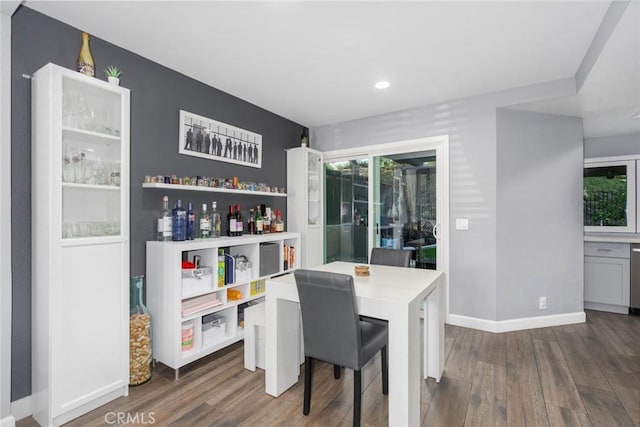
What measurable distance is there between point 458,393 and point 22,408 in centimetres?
277

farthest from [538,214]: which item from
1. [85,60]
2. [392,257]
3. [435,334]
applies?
[85,60]

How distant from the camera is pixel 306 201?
13.3ft

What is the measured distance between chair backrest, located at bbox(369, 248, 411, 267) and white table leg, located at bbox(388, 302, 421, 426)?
3.65 feet

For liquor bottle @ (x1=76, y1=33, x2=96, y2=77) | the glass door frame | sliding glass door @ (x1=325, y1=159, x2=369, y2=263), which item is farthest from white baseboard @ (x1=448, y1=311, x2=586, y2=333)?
liquor bottle @ (x1=76, y1=33, x2=96, y2=77)

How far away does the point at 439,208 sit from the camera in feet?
11.7

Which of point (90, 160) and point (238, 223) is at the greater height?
point (90, 160)

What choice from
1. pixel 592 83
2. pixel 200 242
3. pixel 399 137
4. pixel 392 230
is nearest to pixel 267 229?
pixel 200 242

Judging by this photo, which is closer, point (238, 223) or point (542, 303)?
point (238, 223)

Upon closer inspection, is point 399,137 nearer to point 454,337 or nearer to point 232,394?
point 454,337

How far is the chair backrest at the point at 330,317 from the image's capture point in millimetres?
1674

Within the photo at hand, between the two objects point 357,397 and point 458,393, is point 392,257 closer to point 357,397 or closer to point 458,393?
point 458,393

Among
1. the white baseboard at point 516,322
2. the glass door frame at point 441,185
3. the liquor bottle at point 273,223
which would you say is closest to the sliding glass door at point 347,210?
the glass door frame at point 441,185

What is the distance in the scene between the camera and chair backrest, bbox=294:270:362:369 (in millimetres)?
1674

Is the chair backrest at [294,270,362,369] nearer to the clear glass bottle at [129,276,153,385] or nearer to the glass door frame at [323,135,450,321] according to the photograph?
the clear glass bottle at [129,276,153,385]
